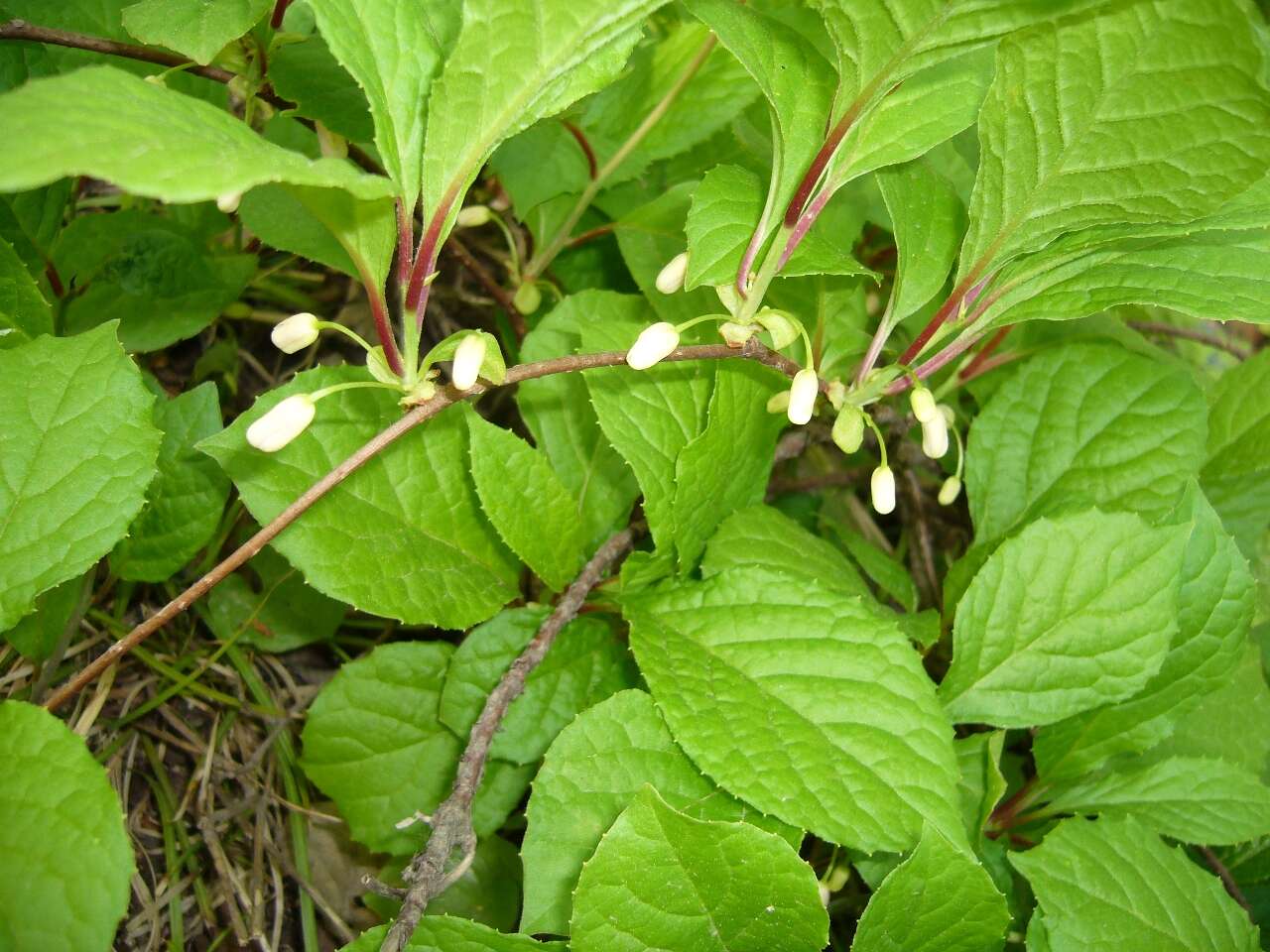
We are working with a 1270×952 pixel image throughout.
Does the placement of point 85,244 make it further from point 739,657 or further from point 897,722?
point 897,722

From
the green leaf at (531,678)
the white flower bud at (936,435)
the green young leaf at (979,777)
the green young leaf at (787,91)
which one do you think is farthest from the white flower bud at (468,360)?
the green young leaf at (979,777)

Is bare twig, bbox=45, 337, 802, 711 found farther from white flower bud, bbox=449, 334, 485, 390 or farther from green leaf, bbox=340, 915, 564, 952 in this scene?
green leaf, bbox=340, 915, 564, 952

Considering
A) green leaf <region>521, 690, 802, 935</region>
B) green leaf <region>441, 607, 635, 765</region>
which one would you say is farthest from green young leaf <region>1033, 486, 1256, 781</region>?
green leaf <region>441, 607, 635, 765</region>

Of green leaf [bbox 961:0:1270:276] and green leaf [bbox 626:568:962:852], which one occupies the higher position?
green leaf [bbox 961:0:1270:276]

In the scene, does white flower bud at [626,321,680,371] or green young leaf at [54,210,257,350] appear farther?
green young leaf at [54,210,257,350]

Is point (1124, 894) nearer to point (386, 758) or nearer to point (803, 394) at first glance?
point (803, 394)

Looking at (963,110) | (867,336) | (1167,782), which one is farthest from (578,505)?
(1167,782)
